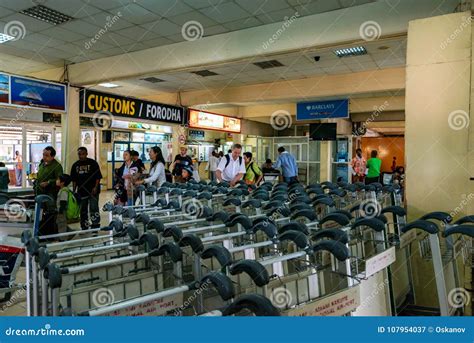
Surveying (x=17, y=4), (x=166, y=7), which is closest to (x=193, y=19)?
(x=166, y=7)

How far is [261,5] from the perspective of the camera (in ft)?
15.8

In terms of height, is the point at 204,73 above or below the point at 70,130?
above

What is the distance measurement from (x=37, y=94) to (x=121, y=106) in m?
1.56

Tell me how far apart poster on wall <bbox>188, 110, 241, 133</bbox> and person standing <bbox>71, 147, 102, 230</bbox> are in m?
3.85

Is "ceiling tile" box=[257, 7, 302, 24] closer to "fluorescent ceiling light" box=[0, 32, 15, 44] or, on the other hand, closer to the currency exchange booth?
the currency exchange booth

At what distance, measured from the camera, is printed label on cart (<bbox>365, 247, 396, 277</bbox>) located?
1941 millimetres

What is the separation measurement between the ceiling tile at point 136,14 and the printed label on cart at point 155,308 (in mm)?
4238

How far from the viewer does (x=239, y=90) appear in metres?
10.0

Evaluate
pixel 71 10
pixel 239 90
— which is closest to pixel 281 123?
pixel 239 90

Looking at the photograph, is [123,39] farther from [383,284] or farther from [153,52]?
[383,284]

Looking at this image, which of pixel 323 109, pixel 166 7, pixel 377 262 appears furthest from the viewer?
pixel 323 109

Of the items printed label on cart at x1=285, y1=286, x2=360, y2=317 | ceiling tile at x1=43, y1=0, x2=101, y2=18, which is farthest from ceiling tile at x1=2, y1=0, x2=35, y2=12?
printed label on cart at x1=285, y1=286, x2=360, y2=317

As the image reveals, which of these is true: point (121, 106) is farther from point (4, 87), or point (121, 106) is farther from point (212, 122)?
point (212, 122)

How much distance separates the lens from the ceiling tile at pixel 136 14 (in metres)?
→ 4.93
